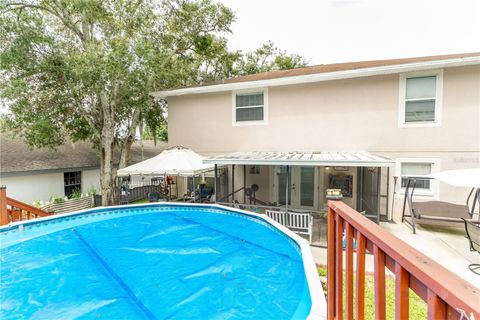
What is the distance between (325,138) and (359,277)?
10280 mm

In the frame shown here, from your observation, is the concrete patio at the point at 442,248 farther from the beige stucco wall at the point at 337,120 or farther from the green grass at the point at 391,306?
the beige stucco wall at the point at 337,120

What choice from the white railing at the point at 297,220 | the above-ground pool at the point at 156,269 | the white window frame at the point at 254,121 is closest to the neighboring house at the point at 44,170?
the above-ground pool at the point at 156,269

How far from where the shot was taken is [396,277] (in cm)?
132

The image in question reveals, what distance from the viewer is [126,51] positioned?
1090 cm

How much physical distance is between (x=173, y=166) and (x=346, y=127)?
8128 millimetres

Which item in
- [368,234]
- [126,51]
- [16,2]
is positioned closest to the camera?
[368,234]

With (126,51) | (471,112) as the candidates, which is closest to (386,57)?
(471,112)

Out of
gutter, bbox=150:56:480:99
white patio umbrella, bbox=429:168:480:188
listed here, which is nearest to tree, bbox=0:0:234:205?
gutter, bbox=150:56:480:99

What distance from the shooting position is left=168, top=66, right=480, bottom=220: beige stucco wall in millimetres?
9430

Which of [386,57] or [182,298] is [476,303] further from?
[386,57]

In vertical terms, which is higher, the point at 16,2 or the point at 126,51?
the point at 16,2

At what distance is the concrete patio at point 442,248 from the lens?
600 cm

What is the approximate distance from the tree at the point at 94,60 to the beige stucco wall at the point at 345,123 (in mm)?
3149

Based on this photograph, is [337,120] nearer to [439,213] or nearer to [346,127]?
[346,127]
